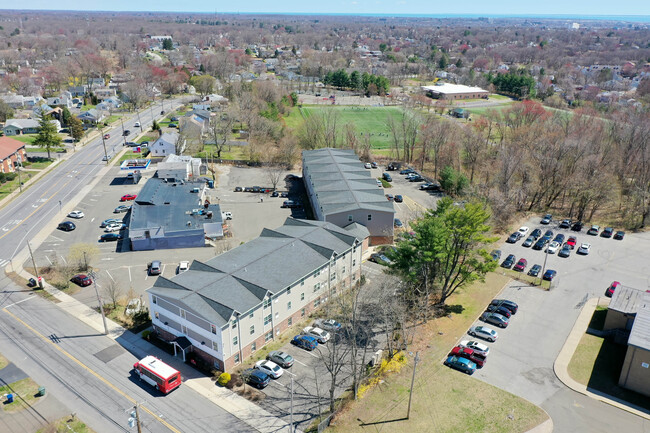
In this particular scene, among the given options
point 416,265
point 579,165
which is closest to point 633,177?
point 579,165

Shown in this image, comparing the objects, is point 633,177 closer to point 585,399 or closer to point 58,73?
point 585,399

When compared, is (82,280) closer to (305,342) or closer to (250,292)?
(250,292)

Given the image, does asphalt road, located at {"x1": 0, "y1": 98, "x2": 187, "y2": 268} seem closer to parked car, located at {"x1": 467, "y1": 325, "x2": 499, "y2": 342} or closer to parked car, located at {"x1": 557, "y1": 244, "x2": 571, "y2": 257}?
parked car, located at {"x1": 467, "y1": 325, "x2": 499, "y2": 342}

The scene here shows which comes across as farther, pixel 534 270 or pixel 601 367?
pixel 534 270

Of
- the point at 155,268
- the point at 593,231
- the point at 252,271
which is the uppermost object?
the point at 252,271

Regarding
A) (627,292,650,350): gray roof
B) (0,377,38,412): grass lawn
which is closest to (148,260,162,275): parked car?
(0,377,38,412): grass lawn

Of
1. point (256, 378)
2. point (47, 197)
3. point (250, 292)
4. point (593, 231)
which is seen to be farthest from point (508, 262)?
point (47, 197)

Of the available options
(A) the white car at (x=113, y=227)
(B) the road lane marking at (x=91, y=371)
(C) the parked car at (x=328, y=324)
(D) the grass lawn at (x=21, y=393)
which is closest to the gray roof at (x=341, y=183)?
(C) the parked car at (x=328, y=324)

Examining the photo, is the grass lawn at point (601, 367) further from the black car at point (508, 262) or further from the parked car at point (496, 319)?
the black car at point (508, 262)
